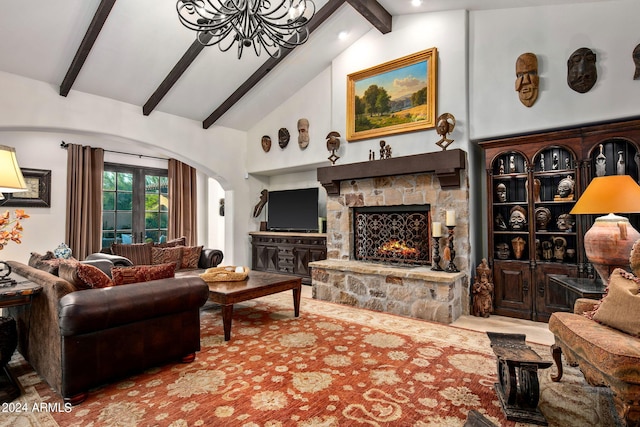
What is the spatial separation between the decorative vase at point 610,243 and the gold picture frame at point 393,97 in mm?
2257

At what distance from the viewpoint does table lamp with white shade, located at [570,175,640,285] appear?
8.32 feet

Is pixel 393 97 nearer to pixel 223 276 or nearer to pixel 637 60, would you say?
pixel 637 60

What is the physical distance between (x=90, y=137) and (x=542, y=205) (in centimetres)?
696

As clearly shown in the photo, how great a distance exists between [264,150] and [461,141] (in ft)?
12.2

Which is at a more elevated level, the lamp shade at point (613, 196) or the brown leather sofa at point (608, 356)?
the lamp shade at point (613, 196)

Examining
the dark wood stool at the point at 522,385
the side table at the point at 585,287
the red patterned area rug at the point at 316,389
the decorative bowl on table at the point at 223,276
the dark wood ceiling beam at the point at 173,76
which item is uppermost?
the dark wood ceiling beam at the point at 173,76

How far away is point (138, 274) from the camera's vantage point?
2.65m

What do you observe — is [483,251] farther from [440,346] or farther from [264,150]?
[264,150]

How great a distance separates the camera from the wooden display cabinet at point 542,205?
354 cm

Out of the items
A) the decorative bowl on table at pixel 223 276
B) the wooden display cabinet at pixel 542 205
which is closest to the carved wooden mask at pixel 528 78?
the wooden display cabinet at pixel 542 205

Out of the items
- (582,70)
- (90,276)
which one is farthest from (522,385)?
(582,70)

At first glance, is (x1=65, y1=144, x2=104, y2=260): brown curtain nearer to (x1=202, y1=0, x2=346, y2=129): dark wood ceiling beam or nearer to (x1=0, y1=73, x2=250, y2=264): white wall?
(x1=0, y1=73, x2=250, y2=264): white wall

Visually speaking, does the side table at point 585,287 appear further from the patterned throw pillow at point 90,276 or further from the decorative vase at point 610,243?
the patterned throw pillow at point 90,276

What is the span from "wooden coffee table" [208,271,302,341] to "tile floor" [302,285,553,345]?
190 cm
